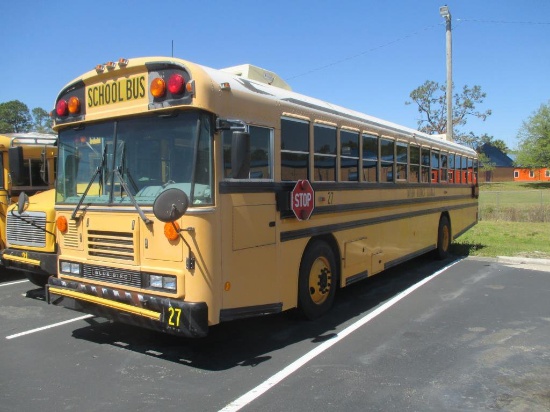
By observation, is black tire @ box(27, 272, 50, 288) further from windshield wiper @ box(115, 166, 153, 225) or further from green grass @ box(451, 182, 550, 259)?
green grass @ box(451, 182, 550, 259)

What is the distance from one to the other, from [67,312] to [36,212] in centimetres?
160

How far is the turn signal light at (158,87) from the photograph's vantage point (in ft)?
14.1

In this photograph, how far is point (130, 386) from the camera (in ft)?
13.1

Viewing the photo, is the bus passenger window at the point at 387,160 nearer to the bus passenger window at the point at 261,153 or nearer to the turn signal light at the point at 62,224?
the bus passenger window at the point at 261,153

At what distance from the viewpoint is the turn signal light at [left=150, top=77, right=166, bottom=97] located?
429cm

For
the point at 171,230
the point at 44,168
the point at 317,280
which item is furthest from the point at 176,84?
the point at 44,168

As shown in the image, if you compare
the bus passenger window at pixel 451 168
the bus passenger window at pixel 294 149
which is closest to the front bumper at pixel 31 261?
the bus passenger window at pixel 294 149

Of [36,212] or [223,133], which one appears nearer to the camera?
[223,133]

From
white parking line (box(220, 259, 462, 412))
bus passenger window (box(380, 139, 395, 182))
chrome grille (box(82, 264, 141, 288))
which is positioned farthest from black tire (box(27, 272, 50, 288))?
bus passenger window (box(380, 139, 395, 182))

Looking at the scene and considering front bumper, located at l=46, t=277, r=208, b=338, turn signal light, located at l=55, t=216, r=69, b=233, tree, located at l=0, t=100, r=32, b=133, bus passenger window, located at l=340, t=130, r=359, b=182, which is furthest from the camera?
tree, located at l=0, t=100, r=32, b=133

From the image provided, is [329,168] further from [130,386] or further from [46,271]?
[46,271]

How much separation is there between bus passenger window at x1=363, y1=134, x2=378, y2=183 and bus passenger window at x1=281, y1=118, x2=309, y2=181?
160 centimetres

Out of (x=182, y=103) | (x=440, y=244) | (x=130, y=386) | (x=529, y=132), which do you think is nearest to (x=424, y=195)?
(x=440, y=244)

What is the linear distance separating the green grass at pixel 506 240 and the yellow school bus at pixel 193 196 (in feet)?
22.3
